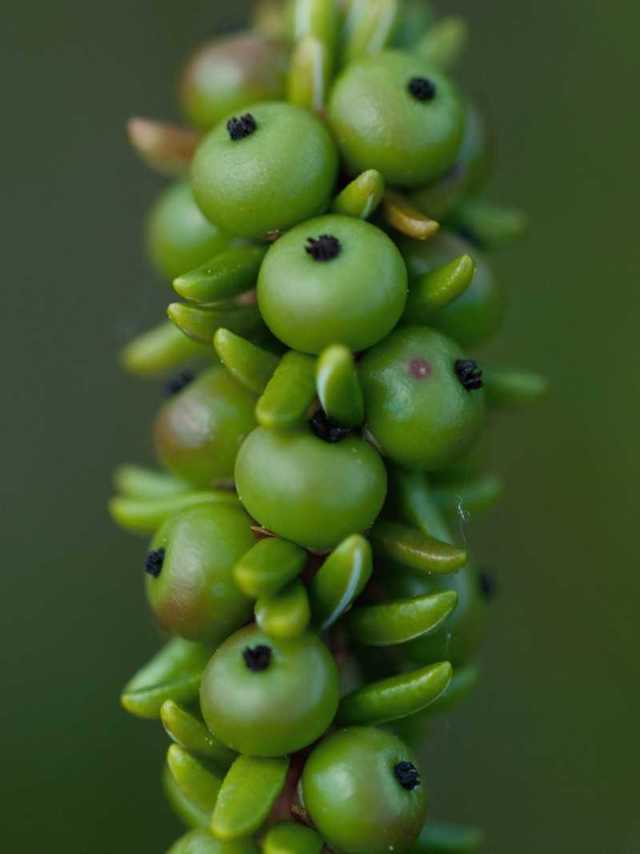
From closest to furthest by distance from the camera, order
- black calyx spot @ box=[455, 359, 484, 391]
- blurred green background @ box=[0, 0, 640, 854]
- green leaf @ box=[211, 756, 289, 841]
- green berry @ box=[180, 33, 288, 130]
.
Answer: green leaf @ box=[211, 756, 289, 841], black calyx spot @ box=[455, 359, 484, 391], green berry @ box=[180, 33, 288, 130], blurred green background @ box=[0, 0, 640, 854]

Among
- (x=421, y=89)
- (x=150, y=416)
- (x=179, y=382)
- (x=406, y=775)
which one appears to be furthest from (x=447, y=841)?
(x=150, y=416)

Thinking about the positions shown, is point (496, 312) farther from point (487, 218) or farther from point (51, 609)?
point (51, 609)

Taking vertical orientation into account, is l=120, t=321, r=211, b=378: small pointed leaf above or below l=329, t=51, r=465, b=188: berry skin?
below

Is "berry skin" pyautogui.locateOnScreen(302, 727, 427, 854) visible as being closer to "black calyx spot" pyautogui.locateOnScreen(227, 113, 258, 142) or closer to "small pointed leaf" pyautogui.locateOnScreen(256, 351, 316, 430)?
"small pointed leaf" pyautogui.locateOnScreen(256, 351, 316, 430)

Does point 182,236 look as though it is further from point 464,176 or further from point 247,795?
point 247,795

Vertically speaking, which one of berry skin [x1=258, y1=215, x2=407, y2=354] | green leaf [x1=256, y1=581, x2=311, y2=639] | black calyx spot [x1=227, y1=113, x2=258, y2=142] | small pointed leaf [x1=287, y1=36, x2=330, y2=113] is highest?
small pointed leaf [x1=287, y1=36, x2=330, y2=113]

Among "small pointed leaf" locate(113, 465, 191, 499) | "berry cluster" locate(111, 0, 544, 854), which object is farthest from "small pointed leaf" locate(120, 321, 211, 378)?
"small pointed leaf" locate(113, 465, 191, 499)

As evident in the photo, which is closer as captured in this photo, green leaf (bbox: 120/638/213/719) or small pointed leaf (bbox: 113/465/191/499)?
green leaf (bbox: 120/638/213/719)

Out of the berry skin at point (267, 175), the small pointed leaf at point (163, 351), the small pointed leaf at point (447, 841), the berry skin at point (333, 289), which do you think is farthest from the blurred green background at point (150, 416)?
the berry skin at point (333, 289)
